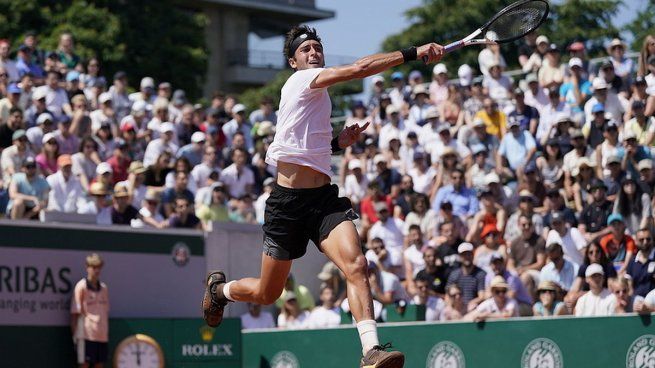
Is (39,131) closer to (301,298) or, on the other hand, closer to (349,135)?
(301,298)

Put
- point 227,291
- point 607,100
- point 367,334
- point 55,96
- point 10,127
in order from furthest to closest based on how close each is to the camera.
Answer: point 55,96
point 10,127
point 607,100
point 227,291
point 367,334

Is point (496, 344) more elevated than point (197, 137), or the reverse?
point (197, 137)

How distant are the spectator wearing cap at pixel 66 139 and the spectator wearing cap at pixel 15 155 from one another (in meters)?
0.93

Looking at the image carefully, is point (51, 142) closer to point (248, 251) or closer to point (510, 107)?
point (248, 251)

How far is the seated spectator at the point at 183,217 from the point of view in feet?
58.0

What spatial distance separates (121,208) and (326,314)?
294cm

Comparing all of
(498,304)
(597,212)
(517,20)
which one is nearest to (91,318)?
(498,304)

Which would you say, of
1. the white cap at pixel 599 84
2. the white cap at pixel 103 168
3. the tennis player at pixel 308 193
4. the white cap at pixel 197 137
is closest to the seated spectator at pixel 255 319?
the white cap at pixel 103 168

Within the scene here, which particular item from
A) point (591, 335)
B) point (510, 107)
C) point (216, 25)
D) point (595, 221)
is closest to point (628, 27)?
point (216, 25)

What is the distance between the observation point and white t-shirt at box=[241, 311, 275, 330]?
17438 millimetres

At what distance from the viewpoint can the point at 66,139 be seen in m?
18.6

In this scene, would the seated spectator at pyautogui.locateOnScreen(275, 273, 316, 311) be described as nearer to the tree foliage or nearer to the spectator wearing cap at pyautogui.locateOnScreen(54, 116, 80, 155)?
the spectator wearing cap at pyautogui.locateOnScreen(54, 116, 80, 155)

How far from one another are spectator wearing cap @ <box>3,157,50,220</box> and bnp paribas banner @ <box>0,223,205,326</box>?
20.2 inches

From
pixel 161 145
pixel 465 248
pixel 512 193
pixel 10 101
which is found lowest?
pixel 465 248
